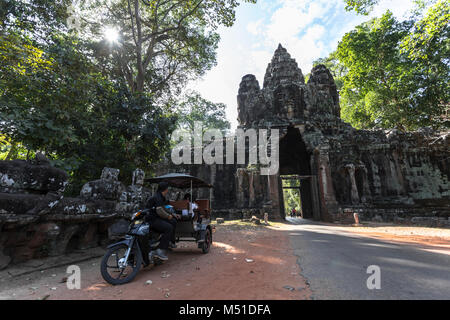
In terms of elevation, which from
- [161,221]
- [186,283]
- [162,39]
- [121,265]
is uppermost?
[162,39]

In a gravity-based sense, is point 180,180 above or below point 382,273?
above

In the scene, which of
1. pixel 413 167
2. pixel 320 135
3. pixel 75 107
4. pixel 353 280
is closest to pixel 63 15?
pixel 75 107

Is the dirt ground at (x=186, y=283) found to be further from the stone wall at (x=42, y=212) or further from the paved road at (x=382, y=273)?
the stone wall at (x=42, y=212)

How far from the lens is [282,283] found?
3162 mm

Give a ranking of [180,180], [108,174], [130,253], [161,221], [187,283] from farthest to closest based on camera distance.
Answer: [180,180] → [108,174] → [161,221] → [130,253] → [187,283]

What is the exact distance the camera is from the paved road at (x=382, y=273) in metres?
2.64

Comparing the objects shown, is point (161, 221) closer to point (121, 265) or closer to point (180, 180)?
point (121, 265)

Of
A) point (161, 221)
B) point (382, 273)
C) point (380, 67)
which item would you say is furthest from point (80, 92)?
point (380, 67)

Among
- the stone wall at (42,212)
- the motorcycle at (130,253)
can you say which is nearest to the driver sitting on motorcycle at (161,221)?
the motorcycle at (130,253)

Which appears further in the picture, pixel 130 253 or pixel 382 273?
pixel 130 253

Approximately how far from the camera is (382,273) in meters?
3.41

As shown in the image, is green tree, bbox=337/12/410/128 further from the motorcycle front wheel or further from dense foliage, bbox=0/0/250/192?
the motorcycle front wheel

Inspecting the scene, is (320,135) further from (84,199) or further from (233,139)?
(84,199)

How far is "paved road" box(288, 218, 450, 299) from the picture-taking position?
8.65ft
